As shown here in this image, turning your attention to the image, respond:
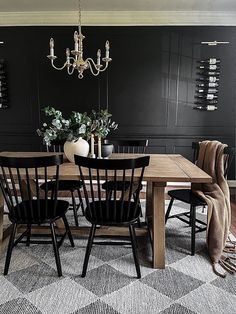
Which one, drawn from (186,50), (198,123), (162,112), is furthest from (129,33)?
(198,123)

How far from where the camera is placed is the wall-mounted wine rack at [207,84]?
425 cm

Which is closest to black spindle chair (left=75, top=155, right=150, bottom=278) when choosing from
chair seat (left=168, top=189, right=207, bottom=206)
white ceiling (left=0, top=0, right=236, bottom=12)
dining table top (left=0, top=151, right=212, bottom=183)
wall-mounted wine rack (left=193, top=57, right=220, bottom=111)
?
dining table top (left=0, top=151, right=212, bottom=183)

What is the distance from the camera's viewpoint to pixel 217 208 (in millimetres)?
2275

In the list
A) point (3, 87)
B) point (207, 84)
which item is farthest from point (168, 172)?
point (3, 87)

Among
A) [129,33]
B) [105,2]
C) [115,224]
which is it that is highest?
[105,2]

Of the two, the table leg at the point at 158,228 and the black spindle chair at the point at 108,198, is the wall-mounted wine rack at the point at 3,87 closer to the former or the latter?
the black spindle chair at the point at 108,198

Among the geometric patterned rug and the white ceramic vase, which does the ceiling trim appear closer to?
the white ceramic vase

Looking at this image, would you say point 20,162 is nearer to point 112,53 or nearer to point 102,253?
point 102,253

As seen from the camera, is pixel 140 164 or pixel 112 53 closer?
pixel 140 164

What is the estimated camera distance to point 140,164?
6.07 feet

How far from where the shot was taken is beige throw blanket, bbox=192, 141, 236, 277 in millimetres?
2242

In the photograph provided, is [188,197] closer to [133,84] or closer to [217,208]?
[217,208]

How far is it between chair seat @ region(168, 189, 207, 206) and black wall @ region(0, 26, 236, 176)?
6.25ft

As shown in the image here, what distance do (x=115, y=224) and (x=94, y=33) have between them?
136 inches
